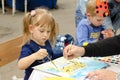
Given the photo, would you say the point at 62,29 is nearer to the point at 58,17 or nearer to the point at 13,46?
the point at 58,17

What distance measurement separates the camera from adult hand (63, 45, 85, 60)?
1525 mm

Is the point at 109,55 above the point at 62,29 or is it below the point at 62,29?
above

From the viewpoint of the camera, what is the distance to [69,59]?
159 cm

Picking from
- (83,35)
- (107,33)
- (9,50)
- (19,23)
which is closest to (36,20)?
(9,50)

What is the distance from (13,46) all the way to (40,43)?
0.64ft

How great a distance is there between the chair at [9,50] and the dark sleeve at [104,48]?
0.53 m

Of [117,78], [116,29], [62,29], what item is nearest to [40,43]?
[117,78]

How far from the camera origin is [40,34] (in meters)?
1.77

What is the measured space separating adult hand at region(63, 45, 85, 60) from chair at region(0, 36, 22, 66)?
46 cm

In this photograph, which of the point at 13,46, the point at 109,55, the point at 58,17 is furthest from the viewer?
the point at 58,17

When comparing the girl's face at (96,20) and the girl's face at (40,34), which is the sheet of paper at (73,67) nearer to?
the girl's face at (40,34)

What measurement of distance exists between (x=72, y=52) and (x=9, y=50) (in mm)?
506

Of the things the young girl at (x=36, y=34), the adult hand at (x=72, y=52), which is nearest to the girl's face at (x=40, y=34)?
the young girl at (x=36, y=34)

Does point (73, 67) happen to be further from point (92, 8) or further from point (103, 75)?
point (92, 8)
